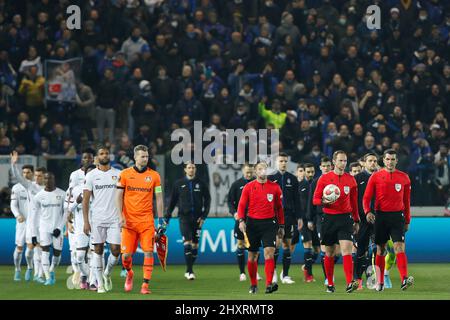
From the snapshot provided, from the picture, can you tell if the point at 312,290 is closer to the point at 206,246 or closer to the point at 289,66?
the point at 206,246

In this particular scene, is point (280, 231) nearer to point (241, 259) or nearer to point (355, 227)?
point (355, 227)

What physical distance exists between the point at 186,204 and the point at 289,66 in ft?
28.3

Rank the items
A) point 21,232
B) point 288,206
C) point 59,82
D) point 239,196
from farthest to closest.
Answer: point 59,82
point 21,232
point 239,196
point 288,206

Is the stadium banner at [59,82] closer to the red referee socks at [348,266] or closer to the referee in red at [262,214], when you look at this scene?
the referee in red at [262,214]

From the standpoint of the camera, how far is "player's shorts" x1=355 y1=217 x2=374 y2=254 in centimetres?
1789

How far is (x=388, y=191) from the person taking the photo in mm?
17109

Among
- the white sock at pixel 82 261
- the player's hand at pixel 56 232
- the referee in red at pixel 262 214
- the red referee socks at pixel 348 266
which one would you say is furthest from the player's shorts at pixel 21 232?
the red referee socks at pixel 348 266

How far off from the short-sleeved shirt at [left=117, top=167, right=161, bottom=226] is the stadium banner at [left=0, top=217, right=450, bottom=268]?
7.57 metres

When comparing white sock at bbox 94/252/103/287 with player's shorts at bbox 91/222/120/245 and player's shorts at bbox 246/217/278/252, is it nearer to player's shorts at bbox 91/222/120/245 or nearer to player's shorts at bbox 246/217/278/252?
player's shorts at bbox 91/222/120/245

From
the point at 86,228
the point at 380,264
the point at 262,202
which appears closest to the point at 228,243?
the point at 380,264

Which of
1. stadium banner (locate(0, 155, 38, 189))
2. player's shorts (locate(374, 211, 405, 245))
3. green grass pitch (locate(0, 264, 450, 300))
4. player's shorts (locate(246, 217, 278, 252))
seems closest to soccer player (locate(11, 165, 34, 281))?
green grass pitch (locate(0, 264, 450, 300))

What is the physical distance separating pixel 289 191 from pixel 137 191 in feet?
13.5
